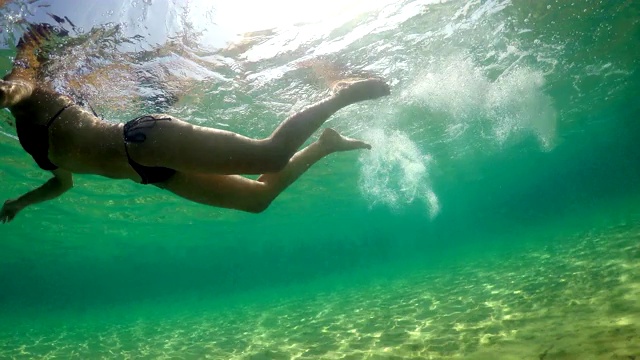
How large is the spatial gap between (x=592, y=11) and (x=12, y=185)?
30.7 meters

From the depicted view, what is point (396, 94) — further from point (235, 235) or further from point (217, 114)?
point (235, 235)

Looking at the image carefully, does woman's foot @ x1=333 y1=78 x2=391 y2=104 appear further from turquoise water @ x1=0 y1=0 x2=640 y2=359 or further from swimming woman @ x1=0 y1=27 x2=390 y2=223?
turquoise water @ x1=0 y1=0 x2=640 y2=359

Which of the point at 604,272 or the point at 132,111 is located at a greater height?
the point at 132,111

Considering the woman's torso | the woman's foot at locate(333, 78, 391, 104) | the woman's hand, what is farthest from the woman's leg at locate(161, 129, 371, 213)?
the woman's hand

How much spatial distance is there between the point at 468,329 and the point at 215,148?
566cm

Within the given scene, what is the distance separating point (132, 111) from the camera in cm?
1280

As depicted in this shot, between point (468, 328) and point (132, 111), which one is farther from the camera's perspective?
point (132, 111)

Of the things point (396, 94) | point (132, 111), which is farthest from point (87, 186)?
point (396, 94)

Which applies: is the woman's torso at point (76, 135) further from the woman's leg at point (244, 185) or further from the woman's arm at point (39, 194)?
the woman's arm at point (39, 194)

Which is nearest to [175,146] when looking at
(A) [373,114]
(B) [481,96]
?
(A) [373,114]

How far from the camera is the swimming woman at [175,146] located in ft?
10.9

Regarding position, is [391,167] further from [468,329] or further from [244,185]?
[244,185]

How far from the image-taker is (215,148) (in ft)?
10.8

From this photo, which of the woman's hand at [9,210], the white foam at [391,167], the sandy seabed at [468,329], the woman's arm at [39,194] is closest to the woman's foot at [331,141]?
the woman's arm at [39,194]
